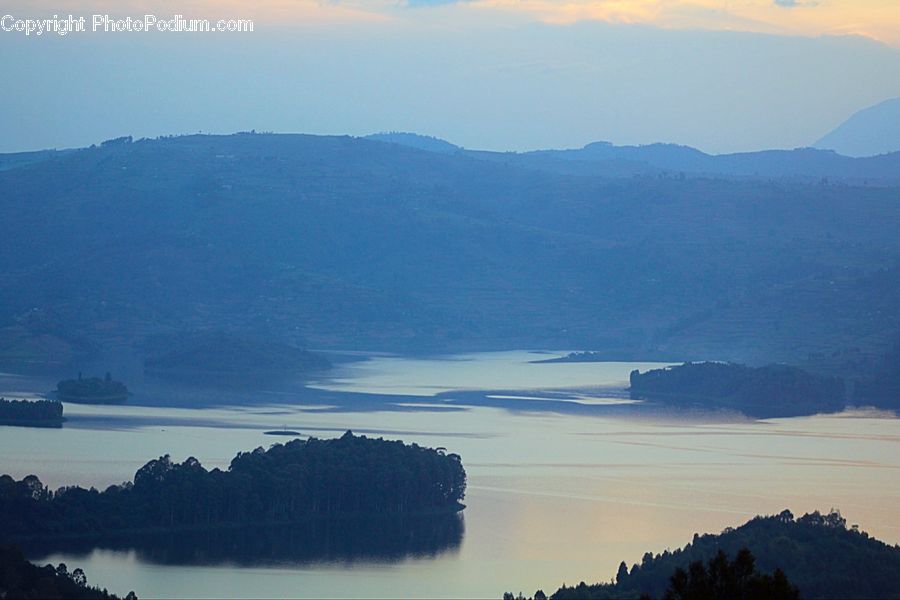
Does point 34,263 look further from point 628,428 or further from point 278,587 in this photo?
point 278,587

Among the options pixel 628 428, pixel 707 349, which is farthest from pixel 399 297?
pixel 628 428

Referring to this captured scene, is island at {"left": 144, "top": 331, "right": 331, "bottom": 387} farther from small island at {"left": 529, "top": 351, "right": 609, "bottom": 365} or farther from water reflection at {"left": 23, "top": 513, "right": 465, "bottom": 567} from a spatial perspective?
water reflection at {"left": 23, "top": 513, "right": 465, "bottom": 567}

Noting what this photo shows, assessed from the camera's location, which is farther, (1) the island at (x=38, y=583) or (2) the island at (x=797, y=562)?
(2) the island at (x=797, y=562)

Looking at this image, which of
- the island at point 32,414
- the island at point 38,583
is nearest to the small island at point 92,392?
the island at point 32,414

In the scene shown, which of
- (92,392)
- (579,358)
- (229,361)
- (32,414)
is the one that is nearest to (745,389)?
(579,358)

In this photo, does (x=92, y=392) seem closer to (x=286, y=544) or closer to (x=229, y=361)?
(x=229, y=361)

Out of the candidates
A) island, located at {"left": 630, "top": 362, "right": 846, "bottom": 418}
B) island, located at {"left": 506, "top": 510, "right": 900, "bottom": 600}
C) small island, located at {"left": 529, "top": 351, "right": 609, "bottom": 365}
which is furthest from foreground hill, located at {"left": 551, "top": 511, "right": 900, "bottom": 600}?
small island, located at {"left": 529, "top": 351, "right": 609, "bottom": 365}

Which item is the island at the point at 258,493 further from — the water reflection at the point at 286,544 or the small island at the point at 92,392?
the small island at the point at 92,392
